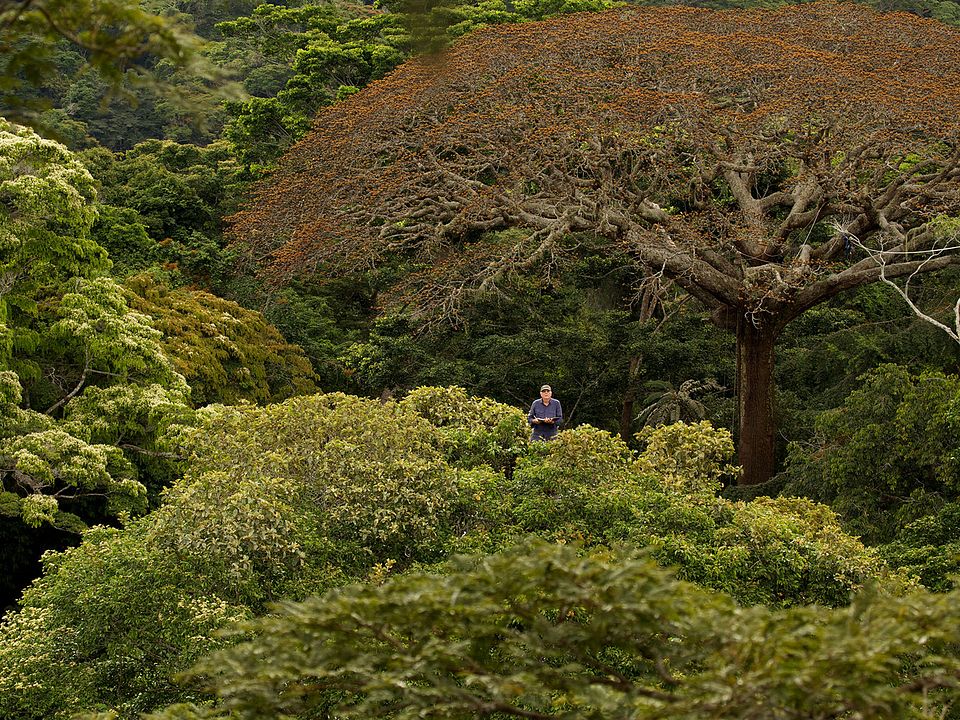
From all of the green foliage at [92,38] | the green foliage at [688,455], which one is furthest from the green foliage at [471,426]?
the green foliage at [92,38]

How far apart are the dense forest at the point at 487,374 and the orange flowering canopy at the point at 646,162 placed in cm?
7

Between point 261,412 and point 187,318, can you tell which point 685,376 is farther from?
point 261,412

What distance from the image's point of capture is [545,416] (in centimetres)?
1020

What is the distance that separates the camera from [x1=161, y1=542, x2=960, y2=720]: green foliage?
297 centimetres

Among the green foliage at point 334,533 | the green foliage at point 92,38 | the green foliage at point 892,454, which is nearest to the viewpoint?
the green foliage at point 92,38

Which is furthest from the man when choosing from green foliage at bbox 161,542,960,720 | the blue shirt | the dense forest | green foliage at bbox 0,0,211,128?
green foliage at bbox 0,0,211,128

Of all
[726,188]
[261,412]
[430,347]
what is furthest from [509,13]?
[261,412]

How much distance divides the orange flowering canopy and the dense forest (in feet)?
0.24

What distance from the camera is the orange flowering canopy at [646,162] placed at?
539 inches

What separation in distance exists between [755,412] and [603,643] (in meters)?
11.7

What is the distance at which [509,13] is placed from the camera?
24.2 metres

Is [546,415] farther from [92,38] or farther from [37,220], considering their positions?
[92,38]

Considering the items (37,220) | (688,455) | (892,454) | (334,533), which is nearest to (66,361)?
(37,220)

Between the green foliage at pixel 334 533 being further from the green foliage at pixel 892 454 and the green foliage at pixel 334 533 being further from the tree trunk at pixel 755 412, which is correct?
the tree trunk at pixel 755 412
